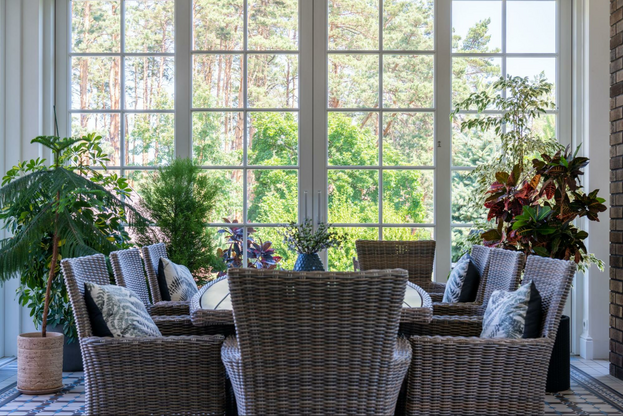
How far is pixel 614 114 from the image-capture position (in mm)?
4711

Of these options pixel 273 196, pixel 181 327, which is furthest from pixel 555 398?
pixel 273 196

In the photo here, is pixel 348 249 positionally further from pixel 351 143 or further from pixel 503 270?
pixel 503 270

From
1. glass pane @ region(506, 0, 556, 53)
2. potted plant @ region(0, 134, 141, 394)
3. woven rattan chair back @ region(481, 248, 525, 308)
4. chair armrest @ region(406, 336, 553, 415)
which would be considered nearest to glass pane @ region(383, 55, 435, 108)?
glass pane @ region(506, 0, 556, 53)

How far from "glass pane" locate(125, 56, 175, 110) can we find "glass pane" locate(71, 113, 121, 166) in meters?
0.20

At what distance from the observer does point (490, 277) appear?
3.50 m

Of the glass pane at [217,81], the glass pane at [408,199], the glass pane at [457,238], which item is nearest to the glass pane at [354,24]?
the glass pane at [217,81]

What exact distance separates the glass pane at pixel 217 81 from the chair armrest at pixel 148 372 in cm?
307

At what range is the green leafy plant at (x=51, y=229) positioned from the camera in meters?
3.96

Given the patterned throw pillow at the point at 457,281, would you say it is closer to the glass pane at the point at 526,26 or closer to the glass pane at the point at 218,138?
the glass pane at the point at 218,138

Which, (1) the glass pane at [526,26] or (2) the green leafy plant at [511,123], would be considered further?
(1) the glass pane at [526,26]

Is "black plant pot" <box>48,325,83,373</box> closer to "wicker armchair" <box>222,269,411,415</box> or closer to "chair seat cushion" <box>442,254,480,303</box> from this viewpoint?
"chair seat cushion" <box>442,254,480,303</box>

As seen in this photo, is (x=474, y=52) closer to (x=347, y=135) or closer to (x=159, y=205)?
(x=347, y=135)

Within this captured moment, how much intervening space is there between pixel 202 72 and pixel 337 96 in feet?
3.71

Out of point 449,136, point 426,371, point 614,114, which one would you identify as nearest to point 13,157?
point 449,136
